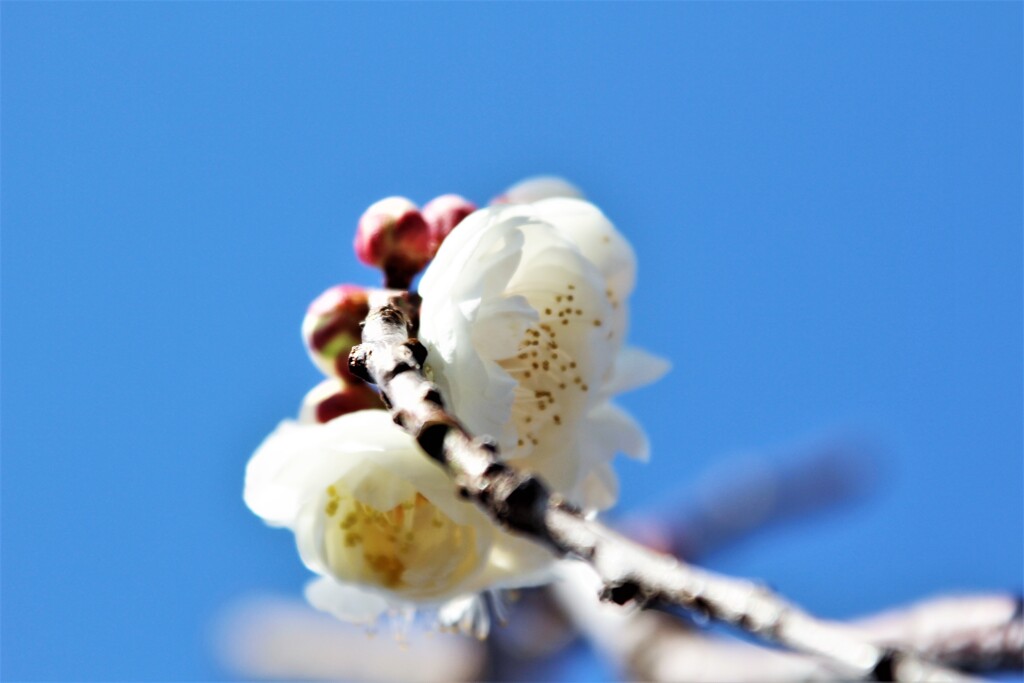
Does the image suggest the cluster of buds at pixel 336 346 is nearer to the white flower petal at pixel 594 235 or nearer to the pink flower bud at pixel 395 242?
the pink flower bud at pixel 395 242

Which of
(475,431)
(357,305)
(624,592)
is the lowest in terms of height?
(624,592)

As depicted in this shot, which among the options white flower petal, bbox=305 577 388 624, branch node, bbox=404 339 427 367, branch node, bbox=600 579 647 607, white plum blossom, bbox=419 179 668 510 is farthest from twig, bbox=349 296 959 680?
white flower petal, bbox=305 577 388 624

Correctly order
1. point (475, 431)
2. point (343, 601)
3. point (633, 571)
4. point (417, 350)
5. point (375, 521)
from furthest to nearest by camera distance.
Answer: point (343, 601) < point (375, 521) < point (475, 431) < point (417, 350) < point (633, 571)

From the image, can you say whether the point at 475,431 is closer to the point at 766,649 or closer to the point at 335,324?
the point at 335,324

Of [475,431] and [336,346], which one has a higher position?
[336,346]

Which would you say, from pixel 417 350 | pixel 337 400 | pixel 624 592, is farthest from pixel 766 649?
pixel 624 592

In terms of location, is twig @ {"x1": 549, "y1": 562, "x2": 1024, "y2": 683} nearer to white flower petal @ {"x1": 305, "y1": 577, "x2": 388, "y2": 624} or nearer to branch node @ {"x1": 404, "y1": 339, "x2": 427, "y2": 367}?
white flower petal @ {"x1": 305, "y1": 577, "x2": 388, "y2": 624}

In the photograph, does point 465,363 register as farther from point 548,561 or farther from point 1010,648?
point 1010,648
